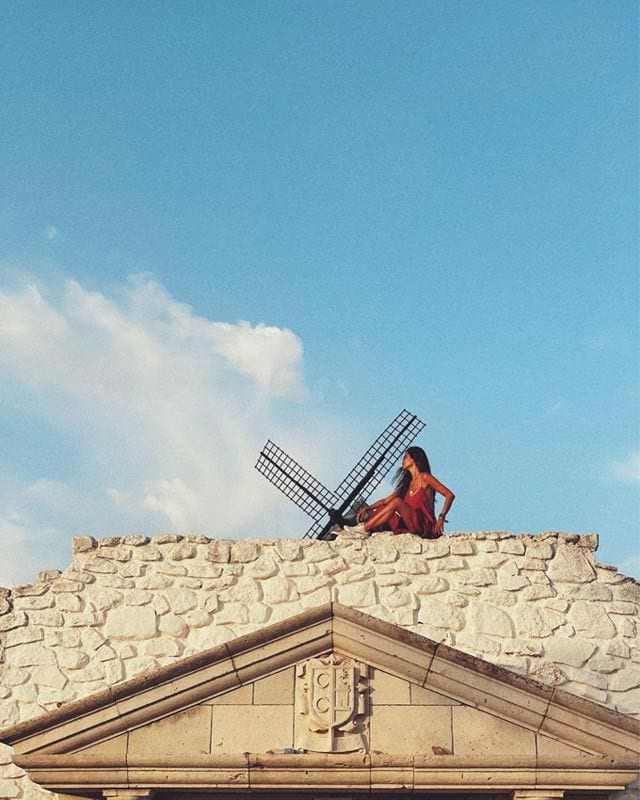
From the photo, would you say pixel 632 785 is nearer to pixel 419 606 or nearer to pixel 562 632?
pixel 562 632

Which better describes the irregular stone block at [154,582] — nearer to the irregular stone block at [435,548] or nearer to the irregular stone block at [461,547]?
the irregular stone block at [435,548]

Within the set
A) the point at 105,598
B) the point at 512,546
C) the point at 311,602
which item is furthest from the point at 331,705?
the point at 512,546

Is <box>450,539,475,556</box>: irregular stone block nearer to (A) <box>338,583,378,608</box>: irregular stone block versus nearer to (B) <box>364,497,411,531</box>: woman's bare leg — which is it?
(B) <box>364,497,411,531</box>: woman's bare leg

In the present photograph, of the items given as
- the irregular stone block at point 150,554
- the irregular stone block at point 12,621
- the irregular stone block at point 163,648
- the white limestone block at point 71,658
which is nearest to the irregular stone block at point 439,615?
the irregular stone block at point 163,648

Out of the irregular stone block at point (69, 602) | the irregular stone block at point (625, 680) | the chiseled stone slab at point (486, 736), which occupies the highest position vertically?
the irregular stone block at point (69, 602)

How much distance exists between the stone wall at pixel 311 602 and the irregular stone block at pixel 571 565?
0.03 ft

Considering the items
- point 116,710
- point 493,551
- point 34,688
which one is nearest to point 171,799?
point 116,710

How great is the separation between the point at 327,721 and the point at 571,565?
249 centimetres

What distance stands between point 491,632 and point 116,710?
2802mm

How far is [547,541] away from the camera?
962 cm

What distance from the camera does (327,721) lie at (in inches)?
318

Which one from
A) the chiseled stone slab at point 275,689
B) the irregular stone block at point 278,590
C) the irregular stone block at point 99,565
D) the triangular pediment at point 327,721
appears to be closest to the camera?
→ the triangular pediment at point 327,721

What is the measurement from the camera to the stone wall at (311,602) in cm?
901

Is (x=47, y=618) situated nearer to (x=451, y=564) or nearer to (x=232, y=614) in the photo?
(x=232, y=614)
